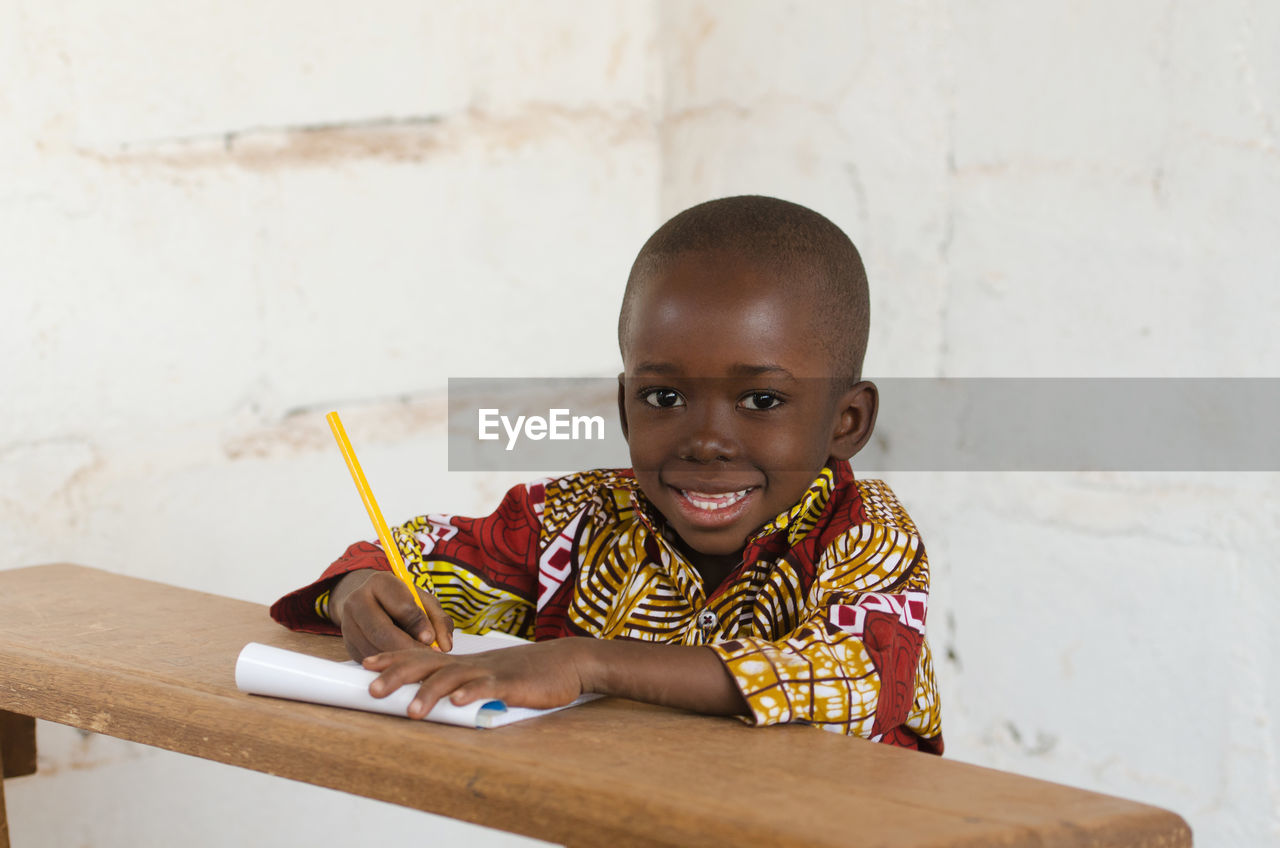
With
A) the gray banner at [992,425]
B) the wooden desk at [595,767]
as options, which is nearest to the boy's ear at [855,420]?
the wooden desk at [595,767]

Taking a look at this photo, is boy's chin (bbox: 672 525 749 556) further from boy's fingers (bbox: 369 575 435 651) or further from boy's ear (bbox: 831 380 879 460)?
boy's fingers (bbox: 369 575 435 651)

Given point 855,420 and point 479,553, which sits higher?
point 855,420

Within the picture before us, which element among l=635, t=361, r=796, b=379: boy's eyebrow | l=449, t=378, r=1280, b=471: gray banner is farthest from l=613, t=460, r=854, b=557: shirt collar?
l=449, t=378, r=1280, b=471: gray banner

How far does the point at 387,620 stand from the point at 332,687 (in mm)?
160

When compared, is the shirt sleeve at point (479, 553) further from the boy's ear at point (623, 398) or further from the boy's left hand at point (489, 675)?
the boy's left hand at point (489, 675)

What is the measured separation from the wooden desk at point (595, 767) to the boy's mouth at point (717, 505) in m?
0.25

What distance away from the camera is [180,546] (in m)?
1.69

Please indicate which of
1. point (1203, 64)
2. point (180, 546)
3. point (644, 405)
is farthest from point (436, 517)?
point (1203, 64)

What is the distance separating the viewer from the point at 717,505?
1.08 metres

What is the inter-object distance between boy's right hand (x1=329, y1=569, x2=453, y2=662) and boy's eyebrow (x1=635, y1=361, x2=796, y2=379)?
0.26 m

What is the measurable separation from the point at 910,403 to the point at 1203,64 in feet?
1.96

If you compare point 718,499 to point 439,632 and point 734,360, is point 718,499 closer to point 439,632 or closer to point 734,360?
point 734,360

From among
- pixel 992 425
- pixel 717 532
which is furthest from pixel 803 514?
pixel 992 425

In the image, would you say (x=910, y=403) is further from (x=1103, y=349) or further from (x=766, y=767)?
(x=766, y=767)
